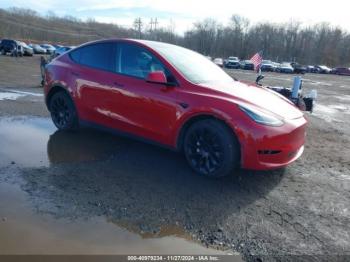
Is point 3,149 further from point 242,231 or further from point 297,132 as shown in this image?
point 297,132

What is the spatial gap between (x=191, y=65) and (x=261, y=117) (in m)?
1.53

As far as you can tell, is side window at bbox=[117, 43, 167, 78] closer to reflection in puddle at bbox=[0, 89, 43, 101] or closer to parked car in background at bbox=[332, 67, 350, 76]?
reflection in puddle at bbox=[0, 89, 43, 101]

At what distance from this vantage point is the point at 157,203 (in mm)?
3779

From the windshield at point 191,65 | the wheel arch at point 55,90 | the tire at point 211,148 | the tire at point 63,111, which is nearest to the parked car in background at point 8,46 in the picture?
the wheel arch at point 55,90

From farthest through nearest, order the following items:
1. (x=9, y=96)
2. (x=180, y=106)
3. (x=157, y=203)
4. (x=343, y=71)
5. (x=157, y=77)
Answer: (x=343, y=71) < (x=9, y=96) < (x=157, y=77) < (x=180, y=106) < (x=157, y=203)

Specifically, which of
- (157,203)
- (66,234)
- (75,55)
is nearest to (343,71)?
(75,55)

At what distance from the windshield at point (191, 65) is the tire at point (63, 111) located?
178 centimetres

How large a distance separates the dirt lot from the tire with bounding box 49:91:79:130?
362mm

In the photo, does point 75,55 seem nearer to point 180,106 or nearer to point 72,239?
point 180,106

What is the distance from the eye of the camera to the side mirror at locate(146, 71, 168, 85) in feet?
15.3

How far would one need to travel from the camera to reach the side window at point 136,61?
502 centimetres

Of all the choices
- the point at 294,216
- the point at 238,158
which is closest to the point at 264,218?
the point at 294,216

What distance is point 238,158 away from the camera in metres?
4.29

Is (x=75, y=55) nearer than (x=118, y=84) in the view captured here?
No
